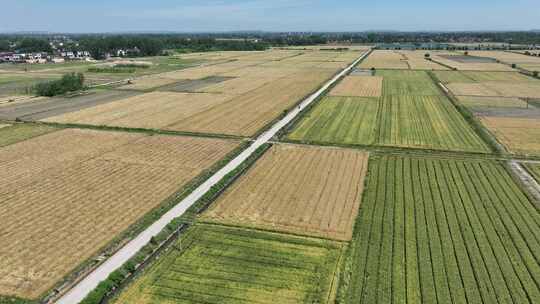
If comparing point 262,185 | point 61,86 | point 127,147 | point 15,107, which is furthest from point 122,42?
point 262,185

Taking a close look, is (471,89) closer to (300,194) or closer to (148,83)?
(300,194)

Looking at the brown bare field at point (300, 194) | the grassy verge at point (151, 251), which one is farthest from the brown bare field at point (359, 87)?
the grassy verge at point (151, 251)

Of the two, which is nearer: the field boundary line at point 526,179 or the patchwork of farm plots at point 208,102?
the field boundary line at point 526,179

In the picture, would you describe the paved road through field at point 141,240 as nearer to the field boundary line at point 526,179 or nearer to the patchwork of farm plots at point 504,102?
the field boundary line at point 526,179

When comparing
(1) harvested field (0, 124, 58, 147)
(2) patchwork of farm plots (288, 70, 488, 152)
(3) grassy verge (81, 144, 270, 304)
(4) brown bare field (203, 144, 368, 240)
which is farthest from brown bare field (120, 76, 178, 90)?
(3) grassy verge (81, 144, 270, 304)

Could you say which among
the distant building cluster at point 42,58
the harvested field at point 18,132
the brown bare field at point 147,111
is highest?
the distant building cluster at point 42,58

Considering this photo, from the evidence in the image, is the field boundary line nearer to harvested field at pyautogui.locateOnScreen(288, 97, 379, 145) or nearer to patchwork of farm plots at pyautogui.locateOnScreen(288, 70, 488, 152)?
patchwork of farm plots at pyautogui.locateOnScreen(288, 70, 488, 152)
